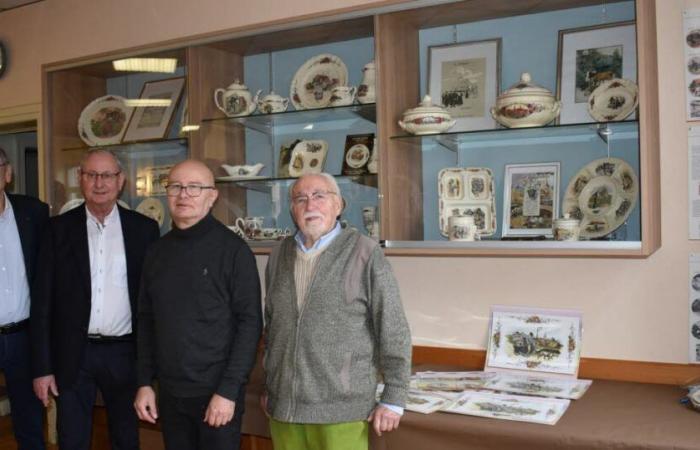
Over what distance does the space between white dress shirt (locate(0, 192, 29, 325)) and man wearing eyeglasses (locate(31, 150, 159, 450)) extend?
0.71 ft

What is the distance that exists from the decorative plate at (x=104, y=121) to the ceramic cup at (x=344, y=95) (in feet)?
3.36

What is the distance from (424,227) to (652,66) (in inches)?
36.0

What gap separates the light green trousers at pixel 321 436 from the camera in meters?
1.85

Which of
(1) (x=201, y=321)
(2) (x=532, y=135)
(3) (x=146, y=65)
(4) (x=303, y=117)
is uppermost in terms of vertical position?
(3) (x=146, y=65)

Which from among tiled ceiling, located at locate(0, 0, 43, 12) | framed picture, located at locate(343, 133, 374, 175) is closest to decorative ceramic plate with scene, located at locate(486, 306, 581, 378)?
framed picture, located at locate(343, 133, 374, 175)

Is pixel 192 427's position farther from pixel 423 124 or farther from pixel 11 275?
pixel 423 124

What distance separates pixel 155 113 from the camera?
10.0 feet

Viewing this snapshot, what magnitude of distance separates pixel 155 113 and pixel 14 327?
1.05m

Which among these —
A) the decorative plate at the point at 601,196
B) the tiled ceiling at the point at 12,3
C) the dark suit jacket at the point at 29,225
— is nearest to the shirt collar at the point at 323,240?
the decorative plate at the point at 601,196

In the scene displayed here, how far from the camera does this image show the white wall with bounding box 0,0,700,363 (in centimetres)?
230

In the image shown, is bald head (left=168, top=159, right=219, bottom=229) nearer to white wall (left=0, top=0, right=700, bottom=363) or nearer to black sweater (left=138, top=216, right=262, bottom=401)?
black sweater (left=138, top=216, right=262, bottom=401)

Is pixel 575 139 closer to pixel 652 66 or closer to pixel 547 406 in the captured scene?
pixel 652 66

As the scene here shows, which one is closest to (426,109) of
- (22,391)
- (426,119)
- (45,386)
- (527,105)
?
(426,119)

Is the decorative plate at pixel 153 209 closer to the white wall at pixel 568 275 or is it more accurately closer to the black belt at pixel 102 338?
the white wall at pixel 568 275
